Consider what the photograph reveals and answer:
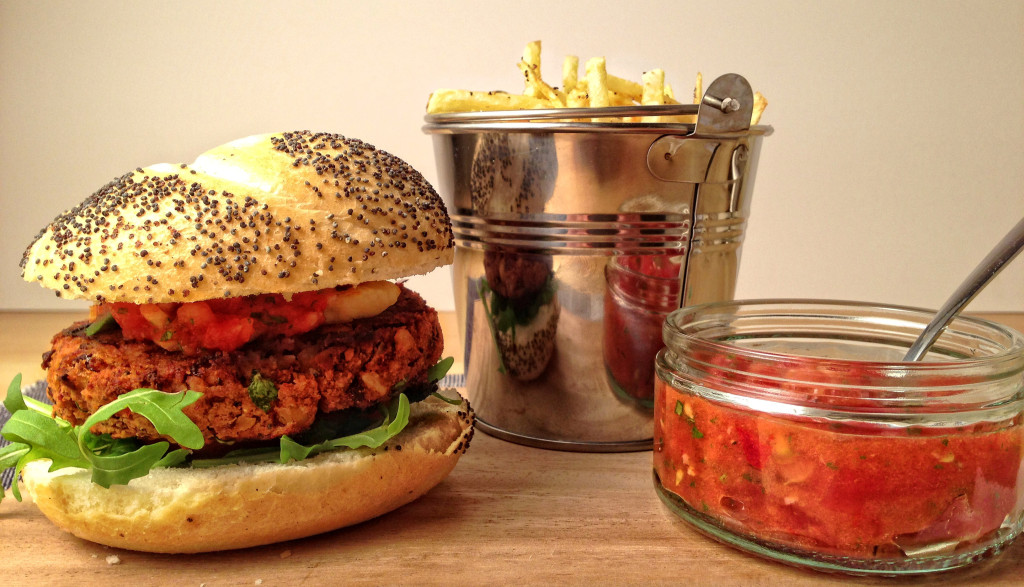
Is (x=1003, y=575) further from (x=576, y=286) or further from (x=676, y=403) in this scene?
(x=576, y=286)

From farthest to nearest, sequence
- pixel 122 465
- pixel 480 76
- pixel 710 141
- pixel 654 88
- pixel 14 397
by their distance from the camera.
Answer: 1. pixel 480 76
2. pixel 654 88
3. pixel 710 141
4. pixel 14 397
5. pixel 122 465

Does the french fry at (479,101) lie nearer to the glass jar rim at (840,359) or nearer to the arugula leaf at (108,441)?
the glass jar rim at (840,359)

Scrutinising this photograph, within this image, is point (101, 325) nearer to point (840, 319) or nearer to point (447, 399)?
point (447, 399)

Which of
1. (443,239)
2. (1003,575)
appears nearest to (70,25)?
(443,239)

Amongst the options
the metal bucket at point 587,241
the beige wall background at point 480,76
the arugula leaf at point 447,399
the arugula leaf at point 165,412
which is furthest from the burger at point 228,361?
the beige wall background at point 480,76

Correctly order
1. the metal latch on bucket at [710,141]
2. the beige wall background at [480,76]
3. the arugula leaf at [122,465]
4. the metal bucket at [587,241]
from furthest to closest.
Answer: the beige wall background at [480,76] → the metal bucket at [587,241] → the metal latch on bucket at [710,141] → the arugula leaf at [122,465]

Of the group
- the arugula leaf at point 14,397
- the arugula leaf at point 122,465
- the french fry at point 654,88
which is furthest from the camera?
the french fry at point 654,88

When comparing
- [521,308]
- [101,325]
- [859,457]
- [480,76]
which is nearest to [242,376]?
[101,325]
